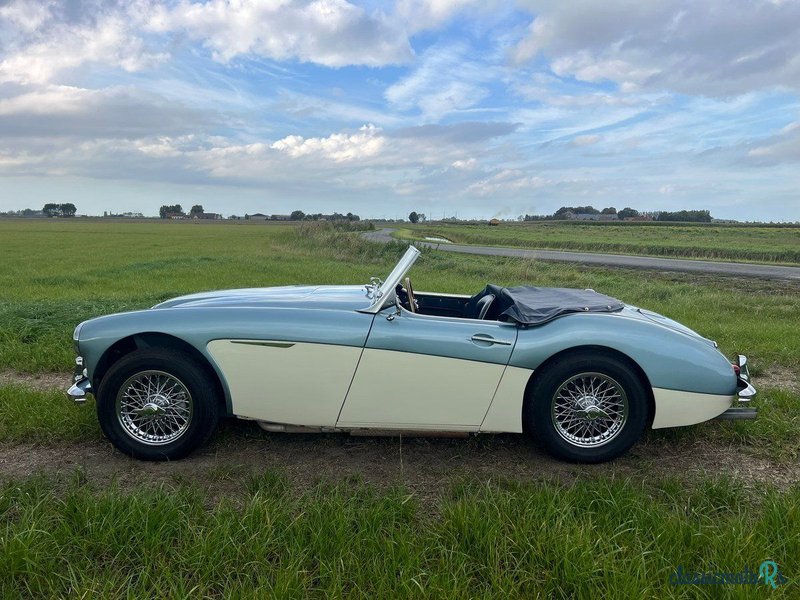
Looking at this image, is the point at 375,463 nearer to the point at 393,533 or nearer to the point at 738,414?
the point at 393,533

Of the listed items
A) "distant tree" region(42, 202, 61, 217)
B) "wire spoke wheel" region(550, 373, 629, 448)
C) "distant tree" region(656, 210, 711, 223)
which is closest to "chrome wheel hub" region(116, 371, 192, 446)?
"wire spoke wheel" region(550, 373, 629, 448)

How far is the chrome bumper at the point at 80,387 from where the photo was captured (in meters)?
3.38

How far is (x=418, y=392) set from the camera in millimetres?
3164

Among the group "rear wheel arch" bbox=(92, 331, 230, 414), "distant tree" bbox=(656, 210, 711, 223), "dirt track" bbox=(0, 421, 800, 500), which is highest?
"distant tree" bbox=(656, 210, 711, 223)

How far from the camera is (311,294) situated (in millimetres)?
3854

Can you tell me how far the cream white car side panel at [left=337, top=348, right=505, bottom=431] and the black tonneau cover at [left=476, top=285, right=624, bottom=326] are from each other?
0.43 m

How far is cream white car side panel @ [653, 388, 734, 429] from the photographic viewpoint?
127 inches

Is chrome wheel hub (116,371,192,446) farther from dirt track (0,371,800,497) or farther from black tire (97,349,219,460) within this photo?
dirt track (0,371,800,497)

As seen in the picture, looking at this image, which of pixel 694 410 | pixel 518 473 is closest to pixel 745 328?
pixel 694 410

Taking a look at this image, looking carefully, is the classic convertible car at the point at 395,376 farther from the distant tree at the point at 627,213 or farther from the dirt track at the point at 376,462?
the distant tree at the point at 627,213

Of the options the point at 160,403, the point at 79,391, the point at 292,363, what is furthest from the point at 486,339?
the point at 79,391

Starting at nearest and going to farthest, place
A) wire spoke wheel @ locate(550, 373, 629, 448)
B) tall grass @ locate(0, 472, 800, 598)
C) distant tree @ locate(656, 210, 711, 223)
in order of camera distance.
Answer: tall grass @ locate(0, 472, 800, 598) < wire spoke wheel @ locate(550, 373, 629, 448) < distant tree @ locate(656, 210, 711, 223)

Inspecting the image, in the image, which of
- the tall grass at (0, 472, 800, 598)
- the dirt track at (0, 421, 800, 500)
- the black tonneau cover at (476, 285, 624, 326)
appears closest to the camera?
the tall grass at (0, 472, 800, 598)

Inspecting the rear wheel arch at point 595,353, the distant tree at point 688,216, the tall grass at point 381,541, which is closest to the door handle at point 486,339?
the rear wheel arch at point 595,353
